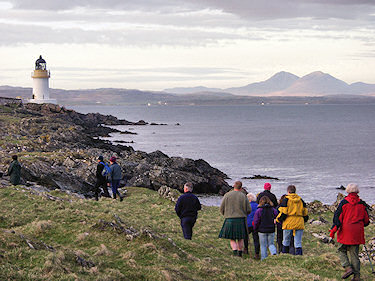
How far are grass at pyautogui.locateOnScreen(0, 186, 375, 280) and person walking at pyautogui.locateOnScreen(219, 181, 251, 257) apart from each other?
2.46 feet

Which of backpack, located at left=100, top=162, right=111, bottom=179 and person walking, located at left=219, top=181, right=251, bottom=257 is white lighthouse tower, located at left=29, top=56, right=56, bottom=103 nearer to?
backpack, located at left=100, top=162, right=111, bottom=179

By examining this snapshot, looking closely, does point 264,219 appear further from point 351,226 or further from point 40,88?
point 40,88

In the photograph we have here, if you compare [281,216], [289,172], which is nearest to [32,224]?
[281,216]

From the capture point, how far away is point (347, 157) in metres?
75.6

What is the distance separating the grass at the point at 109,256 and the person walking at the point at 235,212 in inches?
29.5

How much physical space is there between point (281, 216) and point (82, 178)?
1862 centimetres

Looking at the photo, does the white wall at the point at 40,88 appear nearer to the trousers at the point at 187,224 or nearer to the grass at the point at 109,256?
the grass at the point at 109,256

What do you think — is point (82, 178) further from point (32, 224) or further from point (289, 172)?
point (289, 172)

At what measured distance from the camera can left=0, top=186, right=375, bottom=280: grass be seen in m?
9.30

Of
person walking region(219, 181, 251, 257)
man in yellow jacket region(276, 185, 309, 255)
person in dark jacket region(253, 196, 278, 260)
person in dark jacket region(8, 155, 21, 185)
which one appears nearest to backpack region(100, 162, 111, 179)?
person in dark jacket region(8, 155, 21, 185)

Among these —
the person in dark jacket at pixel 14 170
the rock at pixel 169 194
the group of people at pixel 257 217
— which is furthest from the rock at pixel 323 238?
the person in dark jacket at pixel 14 170

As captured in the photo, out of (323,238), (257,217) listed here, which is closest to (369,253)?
(323,238)

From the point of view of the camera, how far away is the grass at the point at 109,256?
9305 millimetres

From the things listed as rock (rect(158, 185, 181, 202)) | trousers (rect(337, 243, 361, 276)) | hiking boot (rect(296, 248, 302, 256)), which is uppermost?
trousers (rect(337, 243, 361, 276))
